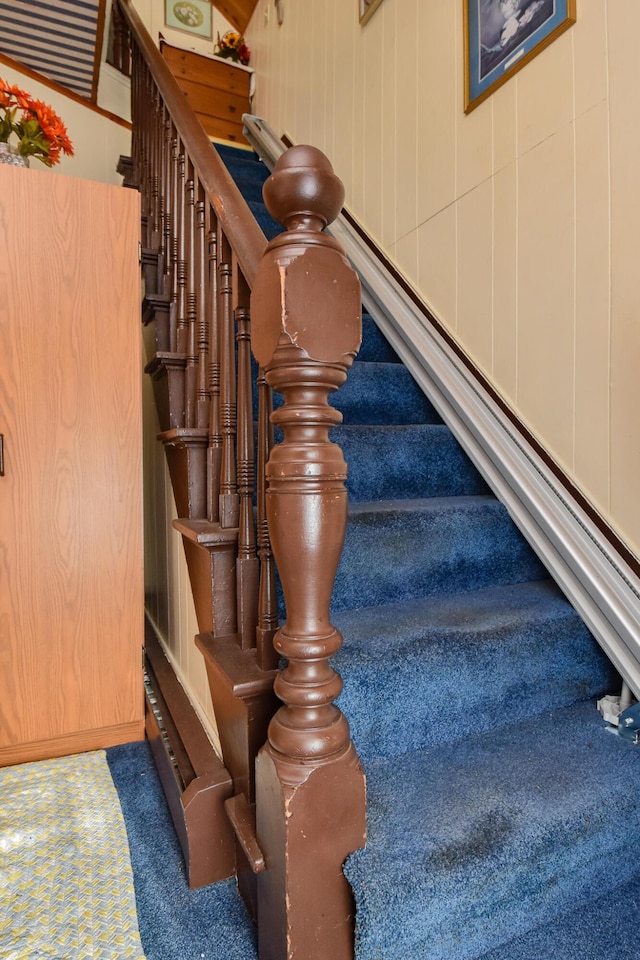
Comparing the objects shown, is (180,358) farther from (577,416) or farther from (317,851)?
(317,851)

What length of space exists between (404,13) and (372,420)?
152 cm

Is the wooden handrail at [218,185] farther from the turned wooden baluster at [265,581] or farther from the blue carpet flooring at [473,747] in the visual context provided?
the blue carpet flooring at [473,747]

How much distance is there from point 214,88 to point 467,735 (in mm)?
3899

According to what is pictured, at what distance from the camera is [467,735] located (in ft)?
3.62

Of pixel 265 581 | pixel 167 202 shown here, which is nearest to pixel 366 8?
pixel 167 202

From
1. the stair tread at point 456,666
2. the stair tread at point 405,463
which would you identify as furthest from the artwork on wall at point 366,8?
the stair tread at point 456,666

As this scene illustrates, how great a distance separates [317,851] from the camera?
29.6 inches

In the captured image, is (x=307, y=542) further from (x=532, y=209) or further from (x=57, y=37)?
(x=57, y=37)

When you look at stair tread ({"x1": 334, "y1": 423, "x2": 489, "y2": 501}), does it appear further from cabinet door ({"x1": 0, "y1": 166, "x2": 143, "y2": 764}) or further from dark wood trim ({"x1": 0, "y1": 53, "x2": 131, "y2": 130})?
dark wood trim ({"x1": 0, "y1": 53, "x2": 131, "y2": 130})

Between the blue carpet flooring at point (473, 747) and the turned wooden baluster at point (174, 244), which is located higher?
the turned wooden baluster at point (174, 244)

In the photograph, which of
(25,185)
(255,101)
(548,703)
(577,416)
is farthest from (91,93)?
(548,703)

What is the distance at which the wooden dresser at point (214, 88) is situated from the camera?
3305 mm

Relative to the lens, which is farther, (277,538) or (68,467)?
(68,467)

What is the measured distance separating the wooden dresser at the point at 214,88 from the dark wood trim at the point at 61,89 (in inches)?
28.1
